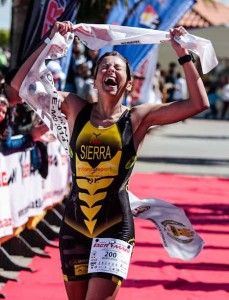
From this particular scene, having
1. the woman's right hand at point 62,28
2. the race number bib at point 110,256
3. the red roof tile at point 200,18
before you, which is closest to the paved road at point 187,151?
the woman's right hand at point 62,28

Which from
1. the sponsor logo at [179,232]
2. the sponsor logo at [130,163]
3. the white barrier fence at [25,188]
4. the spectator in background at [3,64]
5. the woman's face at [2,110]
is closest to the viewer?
the sponsor logo at [130,163]

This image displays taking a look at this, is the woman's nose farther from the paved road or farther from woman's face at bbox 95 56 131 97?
the paved road

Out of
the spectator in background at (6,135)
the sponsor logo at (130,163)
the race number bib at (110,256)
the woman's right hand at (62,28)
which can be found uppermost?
the woman's right hand at (62,28)

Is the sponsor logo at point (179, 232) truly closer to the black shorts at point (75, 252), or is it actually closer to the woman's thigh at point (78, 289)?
Result: the black shorts at point (75, 252)

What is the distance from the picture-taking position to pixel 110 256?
5.14 meters

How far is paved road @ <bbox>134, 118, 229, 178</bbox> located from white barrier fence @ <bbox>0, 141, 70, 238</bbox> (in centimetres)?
701

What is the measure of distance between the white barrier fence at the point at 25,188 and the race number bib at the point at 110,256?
9.76 feet

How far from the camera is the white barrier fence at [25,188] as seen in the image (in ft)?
26.9

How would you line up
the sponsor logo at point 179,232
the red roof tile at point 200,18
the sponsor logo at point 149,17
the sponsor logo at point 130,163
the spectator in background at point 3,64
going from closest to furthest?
the sponsor logo at point 130,163 → the sponsor logo at point 179,232 → the sponsor logo at point 149,17 → the spectator in background at point 3,64 → the red roof tile at point 200,18

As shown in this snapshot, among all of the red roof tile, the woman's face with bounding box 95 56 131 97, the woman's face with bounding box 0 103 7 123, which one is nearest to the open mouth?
the woman's face with bounding box 95 56 131 97

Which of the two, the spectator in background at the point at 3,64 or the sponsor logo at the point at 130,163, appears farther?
the spectator in background at the point at 3,64

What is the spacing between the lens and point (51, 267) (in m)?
8.78

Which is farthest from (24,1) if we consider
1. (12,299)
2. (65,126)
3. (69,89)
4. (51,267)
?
(65,126)

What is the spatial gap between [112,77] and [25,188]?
13.4ft
